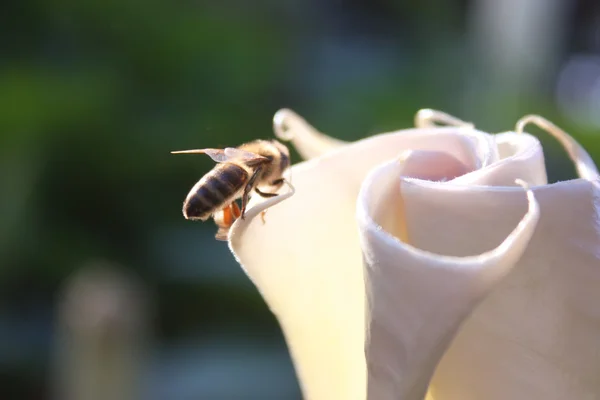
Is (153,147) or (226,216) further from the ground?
(226,216)

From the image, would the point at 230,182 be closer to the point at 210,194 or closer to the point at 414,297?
the point at 210,194

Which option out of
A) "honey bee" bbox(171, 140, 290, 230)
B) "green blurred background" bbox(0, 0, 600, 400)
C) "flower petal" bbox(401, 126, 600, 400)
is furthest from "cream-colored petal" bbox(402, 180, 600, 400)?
"green blurred background" bbox(0, 0, 600, 400)

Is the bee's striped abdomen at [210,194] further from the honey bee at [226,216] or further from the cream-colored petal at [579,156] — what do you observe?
the cream-colored petal at [579,156]

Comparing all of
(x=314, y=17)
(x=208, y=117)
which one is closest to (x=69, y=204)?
(x=208, y=117)

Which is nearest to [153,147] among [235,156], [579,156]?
[235,156]

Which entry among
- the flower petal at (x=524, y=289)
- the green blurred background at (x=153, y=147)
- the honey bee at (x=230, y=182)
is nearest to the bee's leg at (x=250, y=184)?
the honey bee at (x=230, y=182)

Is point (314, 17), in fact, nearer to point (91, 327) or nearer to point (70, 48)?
point (70, 48)
